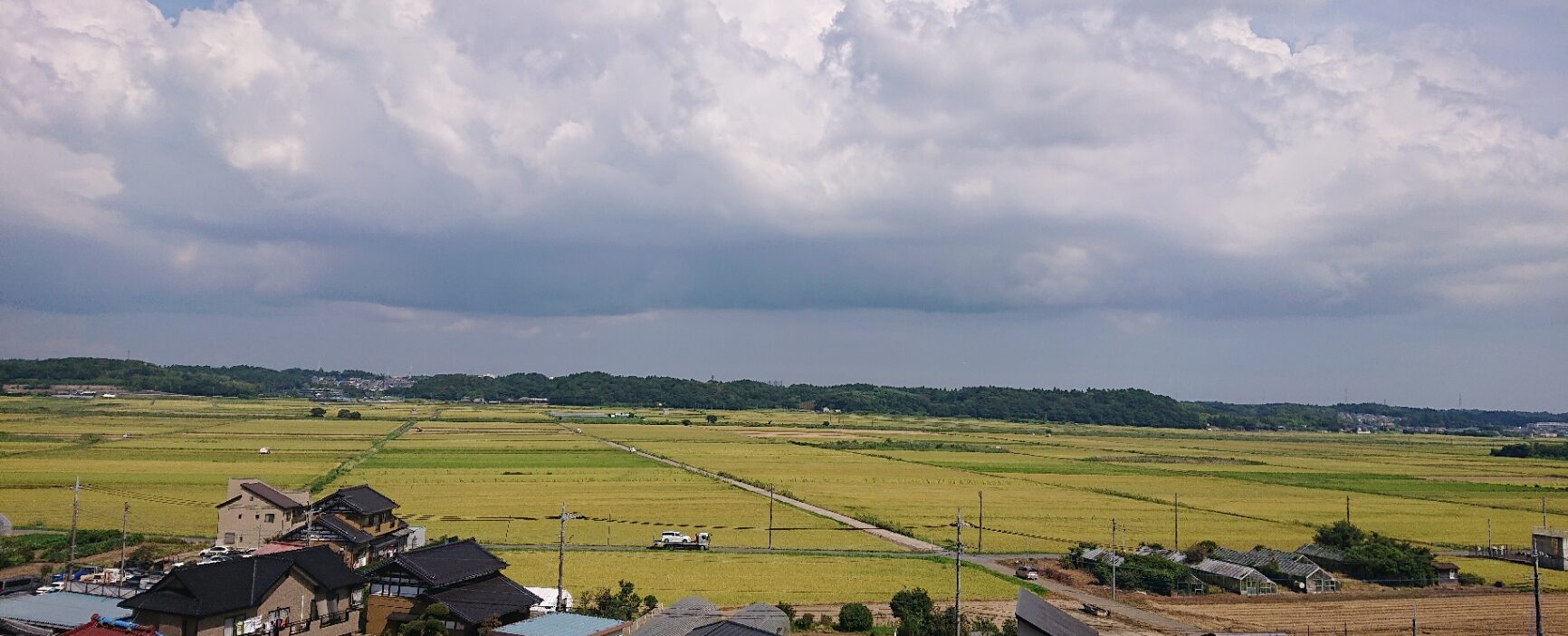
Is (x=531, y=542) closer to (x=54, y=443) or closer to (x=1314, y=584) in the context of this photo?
(x=1314, y=584)

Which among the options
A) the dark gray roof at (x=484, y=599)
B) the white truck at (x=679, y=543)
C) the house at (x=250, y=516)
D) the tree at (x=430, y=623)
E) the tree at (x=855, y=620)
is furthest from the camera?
the white truck at (x=679, y=543)

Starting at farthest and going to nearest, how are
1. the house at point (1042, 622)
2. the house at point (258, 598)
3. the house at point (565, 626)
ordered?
the house at point (565, 626)
the house at point (258, 598)
the house at point (1042, 622)

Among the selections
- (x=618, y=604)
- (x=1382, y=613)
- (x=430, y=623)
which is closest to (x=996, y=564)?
(x=1382, y=613)

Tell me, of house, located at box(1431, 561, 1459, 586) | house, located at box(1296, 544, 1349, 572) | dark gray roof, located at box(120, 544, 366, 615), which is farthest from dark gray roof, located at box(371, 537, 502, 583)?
house, located at box(1431, 561, 1459, 586)

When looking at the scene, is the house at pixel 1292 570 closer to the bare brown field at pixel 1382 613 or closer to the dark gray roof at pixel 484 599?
the bare brown field at pixel 1382 613

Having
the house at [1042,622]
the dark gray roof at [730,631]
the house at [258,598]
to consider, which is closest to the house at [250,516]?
the house at [258,598]

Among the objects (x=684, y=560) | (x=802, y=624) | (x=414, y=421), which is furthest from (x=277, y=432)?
(x=802, y=624)

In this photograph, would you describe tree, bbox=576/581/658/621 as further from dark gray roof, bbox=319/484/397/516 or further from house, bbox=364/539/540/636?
dark gray roof, bbox=319/484/397/516
